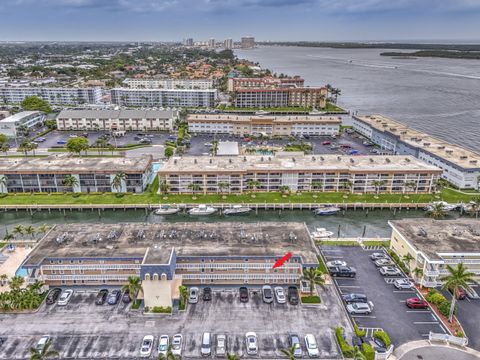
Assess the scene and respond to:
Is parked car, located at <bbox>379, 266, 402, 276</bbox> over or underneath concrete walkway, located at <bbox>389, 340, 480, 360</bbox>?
over

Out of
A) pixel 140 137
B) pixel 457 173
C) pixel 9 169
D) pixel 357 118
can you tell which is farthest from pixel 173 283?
pixel 357 118

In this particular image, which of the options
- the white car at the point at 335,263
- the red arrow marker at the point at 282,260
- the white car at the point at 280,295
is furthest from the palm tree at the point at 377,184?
the white car at the point at 280,295

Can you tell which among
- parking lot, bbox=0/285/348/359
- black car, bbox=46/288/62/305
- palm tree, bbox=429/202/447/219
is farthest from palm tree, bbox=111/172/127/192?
palm tree, bbox=429/202/447/219

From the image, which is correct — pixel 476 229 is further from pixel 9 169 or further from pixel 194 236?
Result: pixel 9 169

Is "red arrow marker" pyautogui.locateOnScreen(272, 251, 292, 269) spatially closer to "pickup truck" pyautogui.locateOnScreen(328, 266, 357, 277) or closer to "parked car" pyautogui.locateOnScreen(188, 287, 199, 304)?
"pickup truck" pyautogui.locateOnScreen(328, 266, 357, 277)

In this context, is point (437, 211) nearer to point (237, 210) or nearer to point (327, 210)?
point (327, 210)

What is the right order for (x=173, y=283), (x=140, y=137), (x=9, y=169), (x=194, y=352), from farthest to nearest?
(x=140, y=137) → (x=9, y=169) → (x=173, y=283) → (x=194, y=352)
